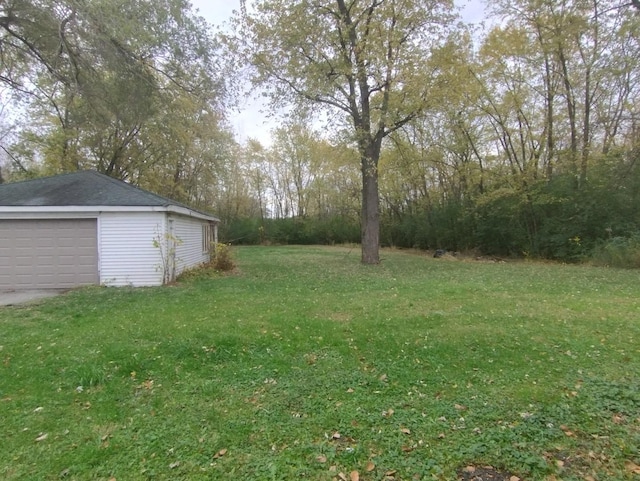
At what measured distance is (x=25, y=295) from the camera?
8273 millimetres

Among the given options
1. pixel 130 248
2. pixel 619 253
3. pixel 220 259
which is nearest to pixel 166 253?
pixel 130 248

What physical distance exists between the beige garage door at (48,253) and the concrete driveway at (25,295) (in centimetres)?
28

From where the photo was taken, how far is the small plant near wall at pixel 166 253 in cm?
944

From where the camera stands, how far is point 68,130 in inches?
690

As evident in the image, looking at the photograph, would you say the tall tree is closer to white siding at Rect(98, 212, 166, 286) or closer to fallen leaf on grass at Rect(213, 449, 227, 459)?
white siding at Rect(98, 212, 166, 286)

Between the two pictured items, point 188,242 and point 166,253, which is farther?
point 188,242

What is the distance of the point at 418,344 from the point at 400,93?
9.88 meters

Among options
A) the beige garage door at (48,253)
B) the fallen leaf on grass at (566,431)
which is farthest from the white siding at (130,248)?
the fallen leaf on grass at (566,431)

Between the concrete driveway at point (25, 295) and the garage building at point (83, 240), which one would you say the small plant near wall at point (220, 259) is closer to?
the garage building at point (83, 240)

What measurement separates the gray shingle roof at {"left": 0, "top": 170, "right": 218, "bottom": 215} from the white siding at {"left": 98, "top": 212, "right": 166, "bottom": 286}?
0.39 meters

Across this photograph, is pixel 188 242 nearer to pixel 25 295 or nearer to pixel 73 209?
pixel 73 209

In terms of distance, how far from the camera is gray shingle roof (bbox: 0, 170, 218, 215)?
361 inches

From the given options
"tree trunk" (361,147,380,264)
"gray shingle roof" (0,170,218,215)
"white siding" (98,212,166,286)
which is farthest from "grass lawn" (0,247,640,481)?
"tree trunk" (361,147,380,264)

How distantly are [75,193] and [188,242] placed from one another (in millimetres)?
3449
